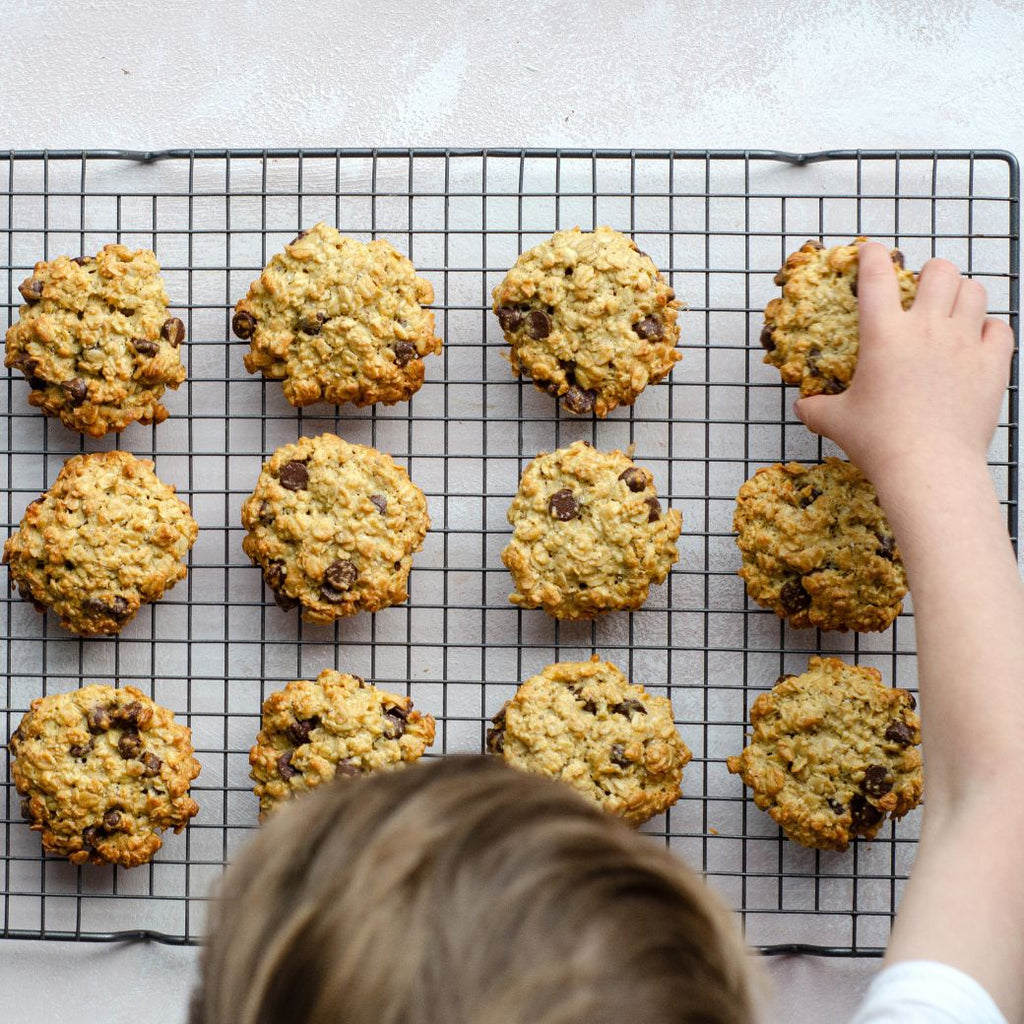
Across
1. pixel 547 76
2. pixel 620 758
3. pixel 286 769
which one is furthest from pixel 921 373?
pixel 286 769

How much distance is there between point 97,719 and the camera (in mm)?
2057

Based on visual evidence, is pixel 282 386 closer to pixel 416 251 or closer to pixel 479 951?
pixel 416 251

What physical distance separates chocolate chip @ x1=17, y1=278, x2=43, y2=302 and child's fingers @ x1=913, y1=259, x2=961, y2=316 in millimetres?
1635

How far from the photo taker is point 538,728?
2014 millimetres

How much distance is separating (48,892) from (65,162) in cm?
151

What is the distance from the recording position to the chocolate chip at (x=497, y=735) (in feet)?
6.73

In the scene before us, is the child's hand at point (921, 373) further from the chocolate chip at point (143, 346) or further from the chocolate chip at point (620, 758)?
the chocolate chip at point (143, 346)

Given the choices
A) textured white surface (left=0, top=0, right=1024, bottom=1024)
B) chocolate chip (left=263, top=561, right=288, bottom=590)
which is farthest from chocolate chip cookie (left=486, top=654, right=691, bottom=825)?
textured white surface (left=0, top=0, right=1024, bottom=1024)

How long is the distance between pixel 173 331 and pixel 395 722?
870 mm

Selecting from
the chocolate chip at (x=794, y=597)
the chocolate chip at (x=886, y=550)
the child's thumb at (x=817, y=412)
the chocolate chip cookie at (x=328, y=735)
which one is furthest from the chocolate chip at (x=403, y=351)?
the chocolate chip at (x=886, y=550)

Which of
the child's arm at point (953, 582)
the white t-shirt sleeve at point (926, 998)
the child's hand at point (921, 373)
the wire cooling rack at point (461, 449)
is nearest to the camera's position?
the white t-shirt sleeve at point (926, 998)

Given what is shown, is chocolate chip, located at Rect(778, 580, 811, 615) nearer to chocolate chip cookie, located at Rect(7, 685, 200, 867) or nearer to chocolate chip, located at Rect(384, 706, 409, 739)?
chocolate chip, located at Rect(384, 706, 409, 739)

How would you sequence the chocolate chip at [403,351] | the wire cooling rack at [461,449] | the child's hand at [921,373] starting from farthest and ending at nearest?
the wire cooling rack at [461,449], the chocolate chip at [403,351], the child's hand at [921,373]

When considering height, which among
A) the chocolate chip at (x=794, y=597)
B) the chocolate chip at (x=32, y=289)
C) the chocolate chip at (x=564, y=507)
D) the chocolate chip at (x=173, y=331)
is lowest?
the chocolate chip at (x=794, y=597)
